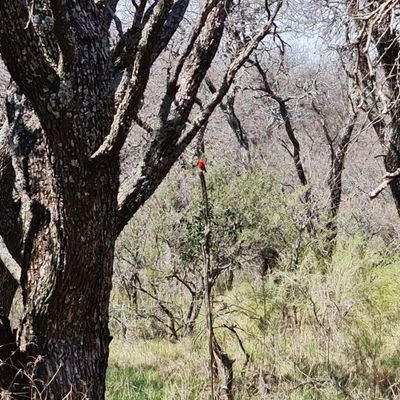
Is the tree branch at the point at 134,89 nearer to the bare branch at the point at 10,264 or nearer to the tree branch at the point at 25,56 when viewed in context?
the tree branch at the point at 25,56

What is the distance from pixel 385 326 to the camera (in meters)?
5.79

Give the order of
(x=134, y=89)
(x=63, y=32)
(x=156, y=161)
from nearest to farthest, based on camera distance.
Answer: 1. (x=63, y=32)
2. (x=134, y=89)
3. (x=156, y=161)

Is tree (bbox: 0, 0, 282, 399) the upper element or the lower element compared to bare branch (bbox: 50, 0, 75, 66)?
lower

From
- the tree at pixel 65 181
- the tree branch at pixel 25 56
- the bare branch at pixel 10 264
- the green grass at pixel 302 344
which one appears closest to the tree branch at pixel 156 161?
the tree at pixel 65 181

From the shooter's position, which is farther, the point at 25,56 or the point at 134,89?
the point at 134,89

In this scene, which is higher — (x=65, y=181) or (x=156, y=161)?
(x=156, y=161)

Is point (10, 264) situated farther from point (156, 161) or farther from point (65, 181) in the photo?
point (156, 161)

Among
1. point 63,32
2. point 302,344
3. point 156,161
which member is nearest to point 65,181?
point 63,32

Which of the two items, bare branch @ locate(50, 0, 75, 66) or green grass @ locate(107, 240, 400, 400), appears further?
green grass @ locate(107, 240, 400, 400)

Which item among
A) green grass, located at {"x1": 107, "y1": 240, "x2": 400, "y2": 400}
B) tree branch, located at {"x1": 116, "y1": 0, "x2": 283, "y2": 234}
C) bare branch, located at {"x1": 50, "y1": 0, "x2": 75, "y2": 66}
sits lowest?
green grass, located at {"x1": 107, "y1": 240, "x2": 400, "y2": 400}

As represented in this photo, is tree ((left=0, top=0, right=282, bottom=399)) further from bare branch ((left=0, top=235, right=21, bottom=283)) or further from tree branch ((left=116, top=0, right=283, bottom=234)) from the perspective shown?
tree branch ((left=116, top=0, right=283, bottom=234))

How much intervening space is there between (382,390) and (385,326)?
164 cm

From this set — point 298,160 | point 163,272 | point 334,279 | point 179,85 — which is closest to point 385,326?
point 334,279

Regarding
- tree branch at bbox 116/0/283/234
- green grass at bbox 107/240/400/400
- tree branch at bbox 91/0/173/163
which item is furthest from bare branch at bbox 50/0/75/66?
green grass at bbox 107/240/400/400
